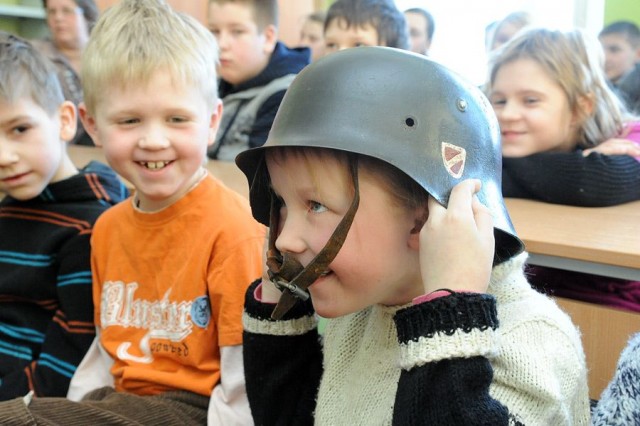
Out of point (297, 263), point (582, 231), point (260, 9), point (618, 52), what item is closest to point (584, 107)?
point (582, 231)

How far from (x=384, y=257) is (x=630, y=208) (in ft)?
4.51

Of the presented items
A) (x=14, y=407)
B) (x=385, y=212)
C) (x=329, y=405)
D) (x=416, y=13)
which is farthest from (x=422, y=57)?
(x=416, y=13)

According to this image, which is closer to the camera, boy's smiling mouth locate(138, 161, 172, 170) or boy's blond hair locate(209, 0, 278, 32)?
boy's smiling mouth locate(138, 161, 172, 170)

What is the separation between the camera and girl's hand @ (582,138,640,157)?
2.23m

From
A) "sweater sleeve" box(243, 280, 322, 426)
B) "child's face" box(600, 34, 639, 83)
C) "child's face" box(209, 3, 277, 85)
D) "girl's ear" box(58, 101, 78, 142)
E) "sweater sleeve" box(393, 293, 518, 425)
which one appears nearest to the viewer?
"sweater sleeve" box(393, 293, 518, 425)

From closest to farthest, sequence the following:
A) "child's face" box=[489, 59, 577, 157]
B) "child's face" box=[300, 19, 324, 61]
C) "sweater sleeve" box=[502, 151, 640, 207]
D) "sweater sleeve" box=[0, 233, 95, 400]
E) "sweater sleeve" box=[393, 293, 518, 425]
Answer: "sweater sleeve" box=[393, 293, 518, 425]
"sweater sleeve" box=[0, 233, 95, 400]
"sweater sleeve" box=[502, 151, 640, 207]
"child's face" box=[489, 59, 577, 157]
"child's face" box=[300, 19, 324, 61]

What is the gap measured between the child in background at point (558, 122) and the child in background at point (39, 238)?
1.28 metres

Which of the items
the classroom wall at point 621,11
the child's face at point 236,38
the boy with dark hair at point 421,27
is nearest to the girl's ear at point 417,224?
the child's face at point 236,38

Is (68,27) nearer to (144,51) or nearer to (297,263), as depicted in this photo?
(144,51)

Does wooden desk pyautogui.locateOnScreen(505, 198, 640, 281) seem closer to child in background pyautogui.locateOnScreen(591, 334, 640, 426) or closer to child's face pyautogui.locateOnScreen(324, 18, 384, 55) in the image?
child in background pyautogui.locateOnScreen(591, 334, 640, 426)

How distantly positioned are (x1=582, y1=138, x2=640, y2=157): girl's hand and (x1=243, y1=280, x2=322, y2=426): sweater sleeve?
132 cm

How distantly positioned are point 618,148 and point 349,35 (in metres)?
1.49

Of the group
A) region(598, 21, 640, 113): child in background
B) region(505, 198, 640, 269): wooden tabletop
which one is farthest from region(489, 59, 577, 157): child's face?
region(598, 21, 640, 113): child in background

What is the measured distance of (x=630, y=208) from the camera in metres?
2.08
